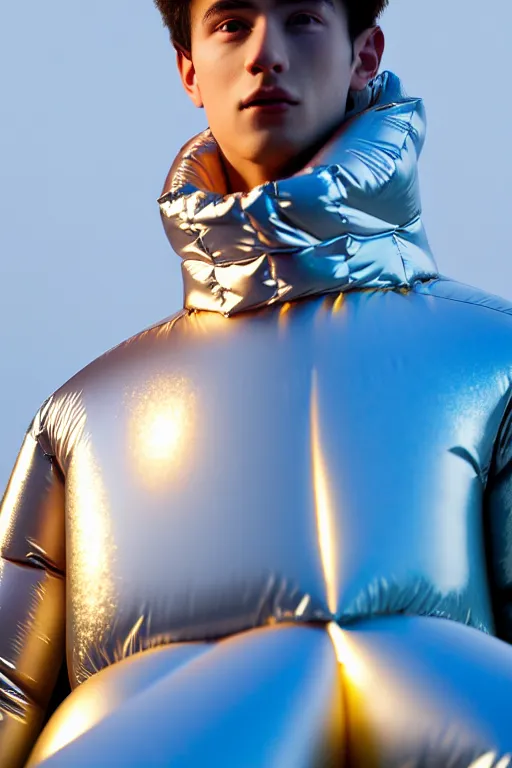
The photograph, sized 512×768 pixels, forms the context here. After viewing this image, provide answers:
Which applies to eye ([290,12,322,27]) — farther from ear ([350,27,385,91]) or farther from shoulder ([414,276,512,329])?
shoulder ([414,276,512,329])

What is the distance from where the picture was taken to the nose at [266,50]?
115 cm

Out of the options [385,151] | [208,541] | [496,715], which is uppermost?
[385,151]

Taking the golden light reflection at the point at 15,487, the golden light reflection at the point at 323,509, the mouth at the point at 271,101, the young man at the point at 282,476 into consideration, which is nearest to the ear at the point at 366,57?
the young man at the point at 282,476

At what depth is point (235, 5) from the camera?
3.88 feet

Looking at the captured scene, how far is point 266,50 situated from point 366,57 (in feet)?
0.52

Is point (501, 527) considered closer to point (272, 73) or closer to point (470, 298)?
Result: point (470, 298)

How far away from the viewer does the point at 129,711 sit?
0.92 m

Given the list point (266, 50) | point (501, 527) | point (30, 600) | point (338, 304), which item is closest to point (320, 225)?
point (338, 304)

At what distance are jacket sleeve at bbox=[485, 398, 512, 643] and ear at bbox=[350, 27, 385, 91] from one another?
0.39 meters

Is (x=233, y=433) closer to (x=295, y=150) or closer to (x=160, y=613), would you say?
(x=160, y=613)

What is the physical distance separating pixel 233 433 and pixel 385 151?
0.29 meters

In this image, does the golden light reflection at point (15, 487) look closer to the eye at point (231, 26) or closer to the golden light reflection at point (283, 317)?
the golden light reflection at point (283, 317)

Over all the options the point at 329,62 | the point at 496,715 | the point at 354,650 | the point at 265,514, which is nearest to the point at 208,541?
the point at 265,514

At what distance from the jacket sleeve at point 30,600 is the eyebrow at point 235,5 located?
0.44m
